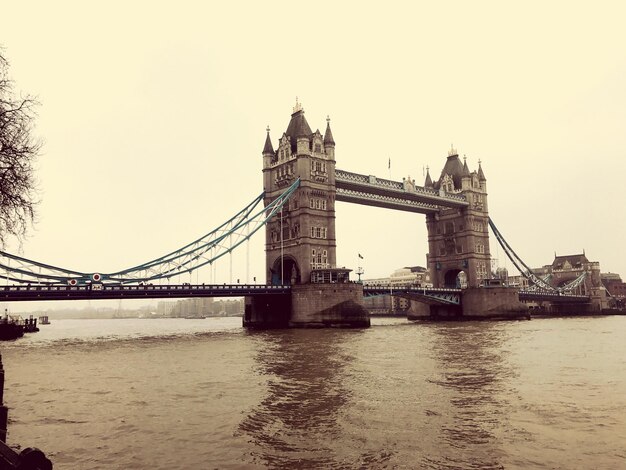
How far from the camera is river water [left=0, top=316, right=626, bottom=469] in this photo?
10359 mm

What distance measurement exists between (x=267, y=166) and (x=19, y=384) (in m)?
53.9

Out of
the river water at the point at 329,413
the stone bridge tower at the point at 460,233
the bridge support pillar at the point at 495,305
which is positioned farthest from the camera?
the stone bridge tower at the point at 460,233

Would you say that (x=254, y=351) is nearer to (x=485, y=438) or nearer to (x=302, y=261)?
(x=485, y=438)

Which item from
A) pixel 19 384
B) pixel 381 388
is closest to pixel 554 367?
pixel 381 388

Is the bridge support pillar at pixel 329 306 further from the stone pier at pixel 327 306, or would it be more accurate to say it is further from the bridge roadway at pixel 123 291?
the bridge roadway at pixel 123 291

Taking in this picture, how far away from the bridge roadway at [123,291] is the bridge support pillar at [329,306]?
11.7 ft

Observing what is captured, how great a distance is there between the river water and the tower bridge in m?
30.5

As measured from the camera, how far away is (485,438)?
37.2 ft

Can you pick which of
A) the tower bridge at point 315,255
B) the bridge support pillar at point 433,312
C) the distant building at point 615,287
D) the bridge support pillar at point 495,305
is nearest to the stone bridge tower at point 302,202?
the tower bridge at point 315,255

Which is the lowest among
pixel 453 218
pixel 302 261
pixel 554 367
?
pixel 554 367

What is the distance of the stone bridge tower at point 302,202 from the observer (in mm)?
65250

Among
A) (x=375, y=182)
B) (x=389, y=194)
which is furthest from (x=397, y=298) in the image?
(x=375, y=182)

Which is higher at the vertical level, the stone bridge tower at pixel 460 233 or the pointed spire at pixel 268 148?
the pointed spire at pixel 268 148

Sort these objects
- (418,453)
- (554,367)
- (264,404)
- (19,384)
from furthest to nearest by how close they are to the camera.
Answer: (554,367)
(19,384)
(264,404)
(418,453)
